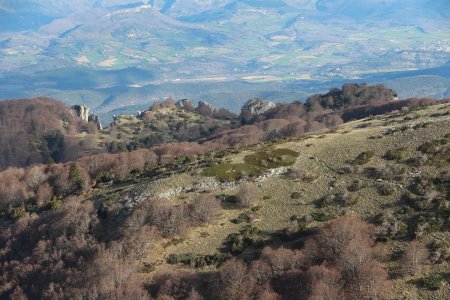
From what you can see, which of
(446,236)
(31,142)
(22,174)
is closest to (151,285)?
(446,236)

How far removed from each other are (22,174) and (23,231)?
2903 cm

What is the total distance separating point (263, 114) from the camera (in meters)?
163

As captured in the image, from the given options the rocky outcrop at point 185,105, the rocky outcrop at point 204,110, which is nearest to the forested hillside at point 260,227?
the rocky outcrop at point 204,110

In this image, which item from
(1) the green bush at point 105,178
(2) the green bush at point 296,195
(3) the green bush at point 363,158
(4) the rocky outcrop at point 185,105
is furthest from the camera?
(4) the rocky outcrop at point 185,105

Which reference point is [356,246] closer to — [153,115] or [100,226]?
[100,226]

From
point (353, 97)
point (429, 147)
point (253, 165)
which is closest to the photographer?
point (429, 147)

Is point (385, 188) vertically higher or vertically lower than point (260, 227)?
higher

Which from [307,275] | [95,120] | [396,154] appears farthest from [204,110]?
[307,275]

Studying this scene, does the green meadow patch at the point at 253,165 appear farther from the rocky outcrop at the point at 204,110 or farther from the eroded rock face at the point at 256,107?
the rocky outcrop at the point at 204,110

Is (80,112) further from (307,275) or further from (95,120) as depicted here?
(307,275)

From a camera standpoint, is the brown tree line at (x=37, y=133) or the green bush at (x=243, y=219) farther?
the brown tree line at (x=37, y=133)

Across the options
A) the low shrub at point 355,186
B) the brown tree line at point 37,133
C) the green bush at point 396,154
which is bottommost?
the brown tree line at point 37,133

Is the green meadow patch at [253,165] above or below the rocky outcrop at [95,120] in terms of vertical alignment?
above

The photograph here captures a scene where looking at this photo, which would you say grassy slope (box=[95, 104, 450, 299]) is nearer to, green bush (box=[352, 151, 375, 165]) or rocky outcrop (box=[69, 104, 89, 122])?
green bush (box=[352, 151, 375, 165])
